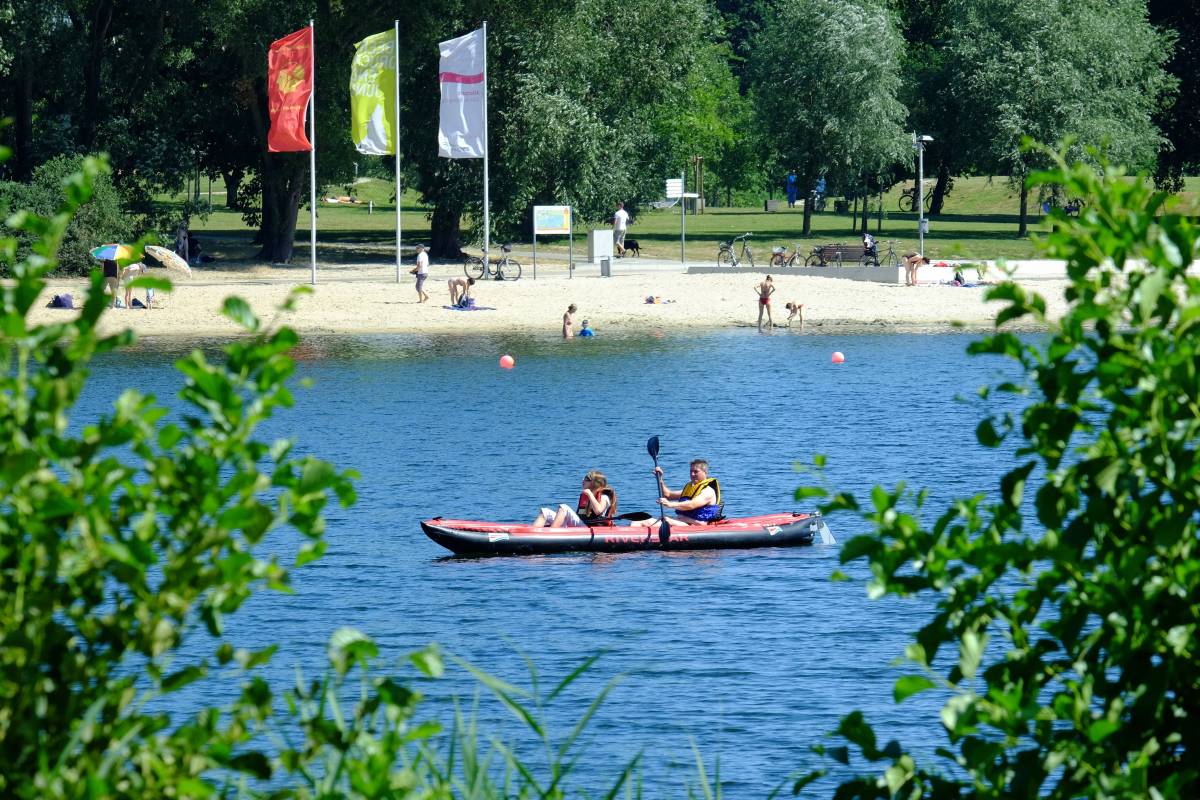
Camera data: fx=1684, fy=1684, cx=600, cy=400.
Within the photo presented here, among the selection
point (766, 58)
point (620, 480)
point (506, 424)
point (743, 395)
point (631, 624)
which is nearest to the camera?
point (631, 624)

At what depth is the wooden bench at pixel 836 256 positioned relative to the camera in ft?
174

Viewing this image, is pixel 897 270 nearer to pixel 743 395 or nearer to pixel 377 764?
pixel 743 395

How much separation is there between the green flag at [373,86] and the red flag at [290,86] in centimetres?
139

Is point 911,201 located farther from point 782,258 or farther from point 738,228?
point 782,258

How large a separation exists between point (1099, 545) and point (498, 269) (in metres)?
45.9

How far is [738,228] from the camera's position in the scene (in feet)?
241

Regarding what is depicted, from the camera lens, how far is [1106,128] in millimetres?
61906

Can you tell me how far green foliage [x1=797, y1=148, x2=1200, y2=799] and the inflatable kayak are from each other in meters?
15.3

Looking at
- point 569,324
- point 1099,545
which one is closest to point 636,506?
point 569,324

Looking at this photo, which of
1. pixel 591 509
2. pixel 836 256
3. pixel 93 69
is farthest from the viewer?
pixel 836 256

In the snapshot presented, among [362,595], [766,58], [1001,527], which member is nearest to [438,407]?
[362,595]

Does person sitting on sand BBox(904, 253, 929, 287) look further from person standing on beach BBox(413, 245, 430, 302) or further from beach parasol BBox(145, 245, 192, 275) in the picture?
beach parasol BBox(145, 245, 192, 275)

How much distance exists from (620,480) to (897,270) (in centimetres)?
2725

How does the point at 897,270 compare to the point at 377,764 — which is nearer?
the point at 377,764
